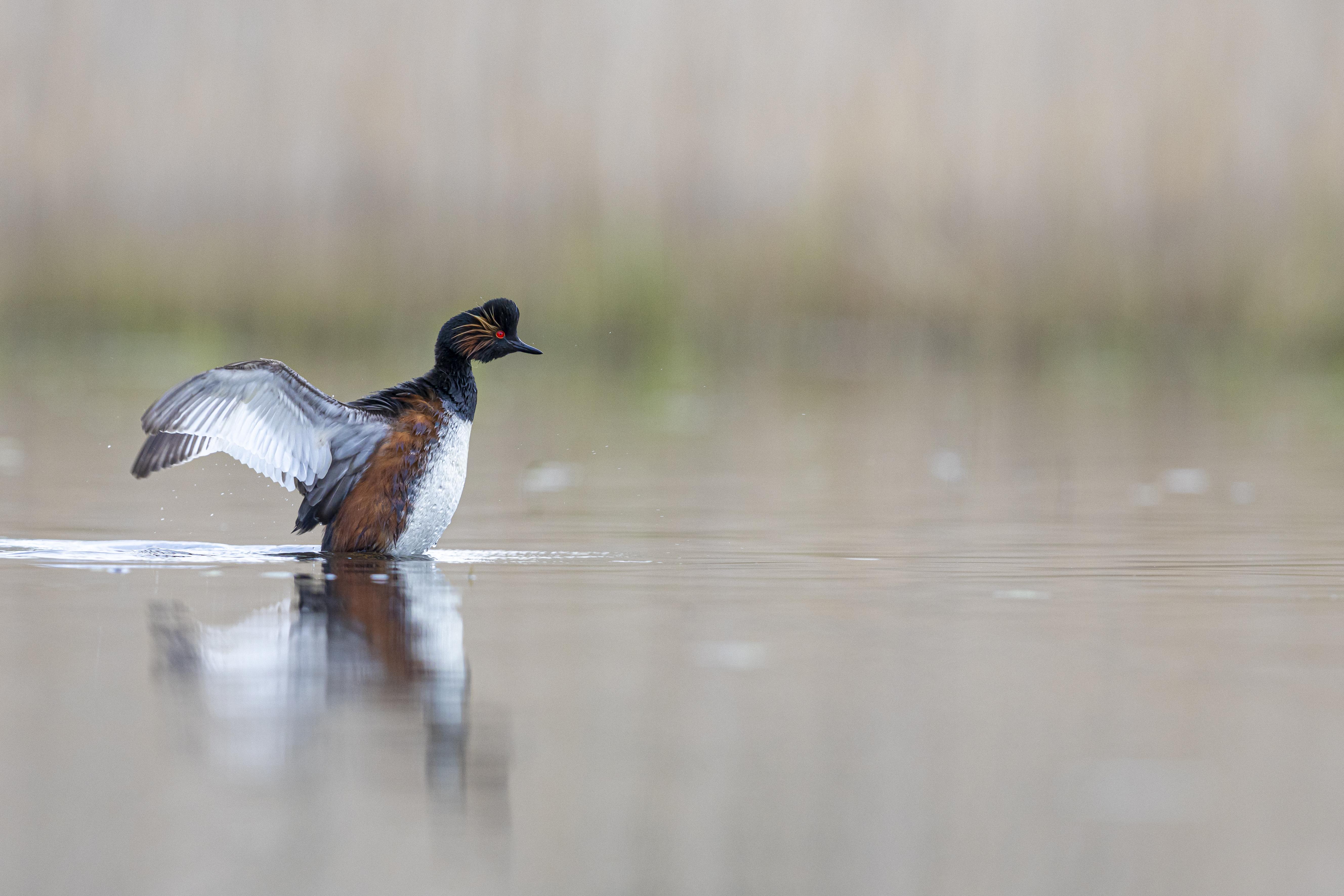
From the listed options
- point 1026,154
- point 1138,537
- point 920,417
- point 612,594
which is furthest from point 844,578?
point 1026,154

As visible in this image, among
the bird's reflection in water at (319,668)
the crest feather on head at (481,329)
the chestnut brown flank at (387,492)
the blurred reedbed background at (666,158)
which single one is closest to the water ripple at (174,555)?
the chestnut brown flank at (387,492)

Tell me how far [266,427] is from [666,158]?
1051 cm

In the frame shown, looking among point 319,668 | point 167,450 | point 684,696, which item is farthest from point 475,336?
point 684,696

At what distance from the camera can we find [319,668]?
5.00 metres

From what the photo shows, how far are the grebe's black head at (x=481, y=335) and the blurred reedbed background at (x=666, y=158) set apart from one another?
9.32 m

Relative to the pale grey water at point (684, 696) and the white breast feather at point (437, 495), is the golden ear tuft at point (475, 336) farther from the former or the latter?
the pale grey water at point (684, 696)

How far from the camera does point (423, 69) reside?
17.9 meters

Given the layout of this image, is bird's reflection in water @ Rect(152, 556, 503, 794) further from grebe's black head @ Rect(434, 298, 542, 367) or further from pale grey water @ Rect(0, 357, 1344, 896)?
grebe's black head @ Rect(434, 298, 542, 367)

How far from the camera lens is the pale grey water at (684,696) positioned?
11.6 ft

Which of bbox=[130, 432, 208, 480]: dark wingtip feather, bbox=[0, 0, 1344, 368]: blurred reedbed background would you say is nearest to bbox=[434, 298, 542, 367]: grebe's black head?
bbox=[130, 432, 208, 480]: dark wingtip feather

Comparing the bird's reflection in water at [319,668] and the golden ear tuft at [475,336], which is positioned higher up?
the golden ear tuft at [475,336]

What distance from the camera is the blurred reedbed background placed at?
17141 millimetres

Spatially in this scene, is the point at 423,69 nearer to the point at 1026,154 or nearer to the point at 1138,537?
the point at 1026,154

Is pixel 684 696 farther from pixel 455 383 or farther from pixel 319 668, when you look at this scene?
pixel 455 383
